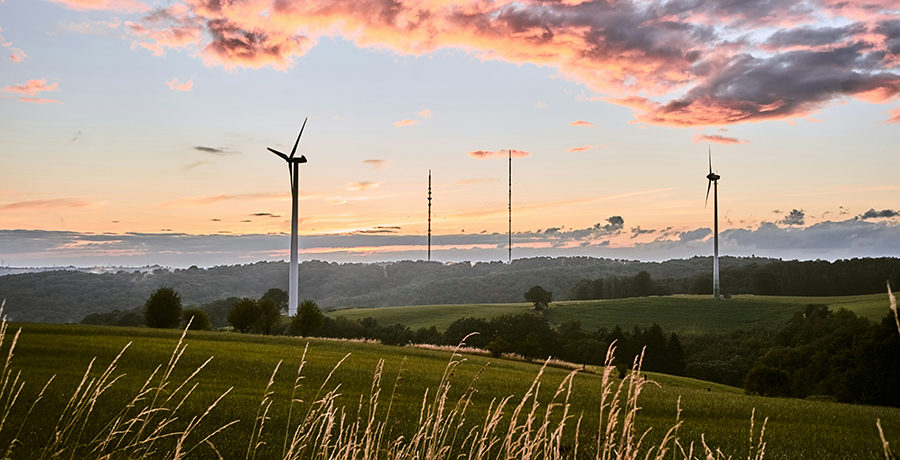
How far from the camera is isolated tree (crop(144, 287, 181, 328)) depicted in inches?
2414

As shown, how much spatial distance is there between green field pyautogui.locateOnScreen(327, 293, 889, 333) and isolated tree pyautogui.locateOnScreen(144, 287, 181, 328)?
2043 inches

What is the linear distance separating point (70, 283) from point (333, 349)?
113389 mm

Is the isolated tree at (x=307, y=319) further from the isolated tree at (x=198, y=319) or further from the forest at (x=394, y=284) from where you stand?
the forest at (x=394, y=284)

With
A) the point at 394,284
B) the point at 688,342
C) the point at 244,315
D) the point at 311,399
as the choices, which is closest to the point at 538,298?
the point at 688,342

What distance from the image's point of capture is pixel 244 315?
63875 mm

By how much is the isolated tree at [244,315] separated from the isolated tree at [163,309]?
18.0 ft

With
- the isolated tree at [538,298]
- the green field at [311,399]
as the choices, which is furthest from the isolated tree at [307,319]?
the isolated tree at [538,298]

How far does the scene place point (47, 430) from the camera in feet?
40.2

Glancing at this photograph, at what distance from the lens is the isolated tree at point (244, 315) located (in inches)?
2510

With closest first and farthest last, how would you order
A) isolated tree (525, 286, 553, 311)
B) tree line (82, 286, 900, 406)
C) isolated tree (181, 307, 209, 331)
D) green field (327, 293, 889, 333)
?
tree line (82, 286, 900, 406)
isolated tree (181, 307, 209, 331)
green field (327, 293, 889, 333)
isolated tree (525, 286, 553, 311)

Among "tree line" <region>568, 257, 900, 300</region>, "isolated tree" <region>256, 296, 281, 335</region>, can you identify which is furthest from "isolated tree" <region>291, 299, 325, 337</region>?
"tree line" <region>568, 257, 900, 300</region>

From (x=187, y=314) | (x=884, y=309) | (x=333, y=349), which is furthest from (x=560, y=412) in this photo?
(x=884, y=309)

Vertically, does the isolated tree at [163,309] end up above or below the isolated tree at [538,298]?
above

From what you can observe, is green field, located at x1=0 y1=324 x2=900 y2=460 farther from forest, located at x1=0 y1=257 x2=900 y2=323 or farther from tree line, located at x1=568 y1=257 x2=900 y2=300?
tree line, located at x1=568 y1=257 x2=900 y2=300
